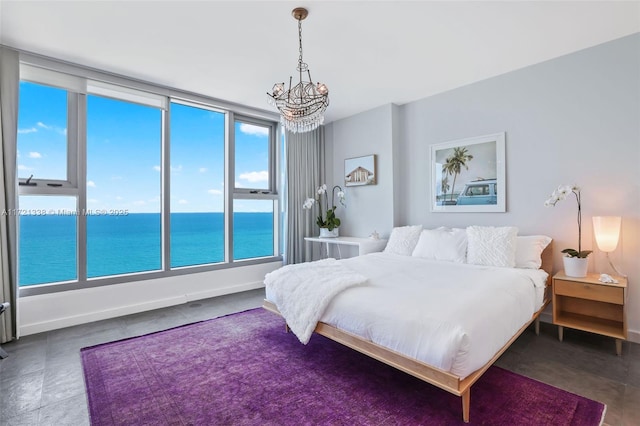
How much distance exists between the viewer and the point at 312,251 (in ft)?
16.7

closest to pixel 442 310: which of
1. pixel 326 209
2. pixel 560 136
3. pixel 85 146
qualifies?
pixel 560 136

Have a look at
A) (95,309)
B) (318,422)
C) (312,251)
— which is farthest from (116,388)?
(312,251)

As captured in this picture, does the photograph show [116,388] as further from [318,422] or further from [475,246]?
[475,246]

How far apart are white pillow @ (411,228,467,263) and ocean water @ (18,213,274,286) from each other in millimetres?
2548

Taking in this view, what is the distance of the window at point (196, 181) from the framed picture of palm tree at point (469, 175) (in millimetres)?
3062

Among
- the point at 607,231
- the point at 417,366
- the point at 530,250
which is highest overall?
the point at 607,231

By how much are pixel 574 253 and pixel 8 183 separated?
16.8 feet

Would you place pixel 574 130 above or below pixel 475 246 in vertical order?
above

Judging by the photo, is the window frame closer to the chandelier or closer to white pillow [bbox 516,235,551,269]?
the chandelier

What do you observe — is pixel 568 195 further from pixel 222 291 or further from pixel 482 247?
pixel 222 291

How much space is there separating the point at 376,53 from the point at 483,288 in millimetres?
2333

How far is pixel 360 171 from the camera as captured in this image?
4.70 meters

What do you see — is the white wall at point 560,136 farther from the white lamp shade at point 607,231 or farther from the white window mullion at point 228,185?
the white window mullion at point 228,185

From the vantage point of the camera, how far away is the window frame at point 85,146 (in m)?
2.91
